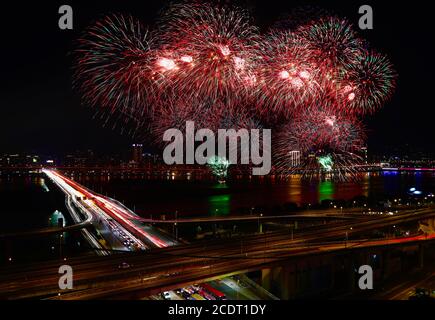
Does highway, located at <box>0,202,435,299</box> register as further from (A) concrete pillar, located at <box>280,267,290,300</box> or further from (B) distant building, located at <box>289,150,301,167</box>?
(B) distant building, located at <box>289,150,301,167</box>

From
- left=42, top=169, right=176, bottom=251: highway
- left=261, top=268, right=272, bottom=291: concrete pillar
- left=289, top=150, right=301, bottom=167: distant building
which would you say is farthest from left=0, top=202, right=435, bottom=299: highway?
left=289, top=150, right=301, bottom=167: distant building

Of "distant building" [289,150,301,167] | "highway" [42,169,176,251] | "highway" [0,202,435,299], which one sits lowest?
"highway" [42,169,176,251]

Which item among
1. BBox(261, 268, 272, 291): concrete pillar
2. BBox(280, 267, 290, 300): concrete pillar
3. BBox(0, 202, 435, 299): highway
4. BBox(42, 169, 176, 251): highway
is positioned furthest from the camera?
BBox(42, 169, 176, 251): highway

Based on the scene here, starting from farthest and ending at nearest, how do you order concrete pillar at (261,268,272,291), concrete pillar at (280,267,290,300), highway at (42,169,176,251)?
highway at (42,169,176,251), concrete pillar at (280,267,290,300), concrete pillar at (261,268,272,291)

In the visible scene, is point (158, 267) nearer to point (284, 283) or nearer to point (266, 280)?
point (266, 280)

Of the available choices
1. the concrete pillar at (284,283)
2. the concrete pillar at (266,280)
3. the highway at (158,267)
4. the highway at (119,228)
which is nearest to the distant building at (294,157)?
the highway at (158,267)

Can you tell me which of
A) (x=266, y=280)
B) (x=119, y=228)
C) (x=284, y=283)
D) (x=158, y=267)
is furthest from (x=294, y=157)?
(x=158, y=267)

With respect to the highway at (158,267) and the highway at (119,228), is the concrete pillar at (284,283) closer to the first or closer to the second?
the highway at (158,267)
